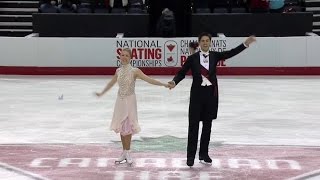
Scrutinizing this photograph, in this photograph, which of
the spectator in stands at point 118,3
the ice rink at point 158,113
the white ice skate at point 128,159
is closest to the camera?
the white ice skate at point 128,159

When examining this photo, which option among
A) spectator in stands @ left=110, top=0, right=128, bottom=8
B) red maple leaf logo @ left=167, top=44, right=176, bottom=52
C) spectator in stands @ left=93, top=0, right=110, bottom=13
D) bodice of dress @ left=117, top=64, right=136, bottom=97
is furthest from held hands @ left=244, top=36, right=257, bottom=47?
spectator in stands @ left=110, top=0, right=128, bottom=8

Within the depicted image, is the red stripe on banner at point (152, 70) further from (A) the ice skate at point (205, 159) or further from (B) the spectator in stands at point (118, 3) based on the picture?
(A) the ice skate at point (205, 159)

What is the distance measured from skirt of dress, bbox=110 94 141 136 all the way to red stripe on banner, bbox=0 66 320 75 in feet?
36.6

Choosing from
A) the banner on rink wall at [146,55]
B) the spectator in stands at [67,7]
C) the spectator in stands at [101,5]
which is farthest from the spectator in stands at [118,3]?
the banner on rink wall at [146,55]

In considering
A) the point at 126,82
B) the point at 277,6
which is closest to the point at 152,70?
the point at 277,6

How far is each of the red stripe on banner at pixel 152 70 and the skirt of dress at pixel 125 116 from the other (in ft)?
36.6

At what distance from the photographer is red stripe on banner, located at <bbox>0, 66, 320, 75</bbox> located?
1955 cm

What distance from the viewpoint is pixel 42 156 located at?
30.1 feet

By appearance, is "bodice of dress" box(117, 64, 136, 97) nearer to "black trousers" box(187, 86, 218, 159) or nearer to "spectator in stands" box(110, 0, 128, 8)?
"black trousers" box(187, 86, 218, 159)

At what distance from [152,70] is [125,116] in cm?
1130

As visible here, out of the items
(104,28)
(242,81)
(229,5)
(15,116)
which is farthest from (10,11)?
(15,116)

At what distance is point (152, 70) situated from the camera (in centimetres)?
1955

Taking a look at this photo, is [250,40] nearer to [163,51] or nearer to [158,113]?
[158,113]

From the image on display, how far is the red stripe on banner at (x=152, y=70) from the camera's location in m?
19.5
